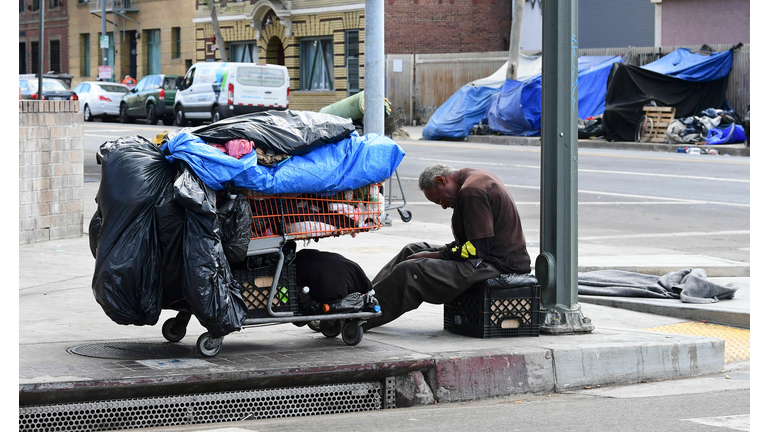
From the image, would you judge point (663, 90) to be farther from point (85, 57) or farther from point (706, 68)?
point (85, 57)

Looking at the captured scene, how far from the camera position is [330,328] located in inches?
269

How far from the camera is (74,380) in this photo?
5.23 metres

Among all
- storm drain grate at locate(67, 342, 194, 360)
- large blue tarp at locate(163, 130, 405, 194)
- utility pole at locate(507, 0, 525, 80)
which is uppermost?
utility pole at locate(507, 0, 525, 80)

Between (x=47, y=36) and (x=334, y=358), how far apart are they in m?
57.1

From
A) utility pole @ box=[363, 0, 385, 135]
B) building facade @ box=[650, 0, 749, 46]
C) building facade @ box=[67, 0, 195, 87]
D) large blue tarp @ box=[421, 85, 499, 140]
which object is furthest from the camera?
building facade @ box=[67, 0, 195, 87]

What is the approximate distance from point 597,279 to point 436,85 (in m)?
28.0

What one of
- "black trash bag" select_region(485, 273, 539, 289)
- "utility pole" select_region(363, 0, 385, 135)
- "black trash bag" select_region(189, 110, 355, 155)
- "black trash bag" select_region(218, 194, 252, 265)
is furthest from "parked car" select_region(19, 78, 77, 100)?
"black trash bag" select_region(218, 194, 252, 265)

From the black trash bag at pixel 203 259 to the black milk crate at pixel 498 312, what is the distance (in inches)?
71.6

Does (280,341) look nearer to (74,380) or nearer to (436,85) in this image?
(74,380)

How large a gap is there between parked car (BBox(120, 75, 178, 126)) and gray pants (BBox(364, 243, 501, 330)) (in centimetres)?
3056

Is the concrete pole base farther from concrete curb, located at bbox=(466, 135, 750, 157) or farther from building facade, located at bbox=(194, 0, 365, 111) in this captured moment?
building facade, located at bbox=(194, 0, 365, 111)

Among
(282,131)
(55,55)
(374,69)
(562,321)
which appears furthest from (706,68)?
(55,55)

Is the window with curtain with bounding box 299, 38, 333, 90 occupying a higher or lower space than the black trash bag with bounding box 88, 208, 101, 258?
higher

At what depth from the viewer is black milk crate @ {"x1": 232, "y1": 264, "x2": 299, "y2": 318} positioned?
614cm
